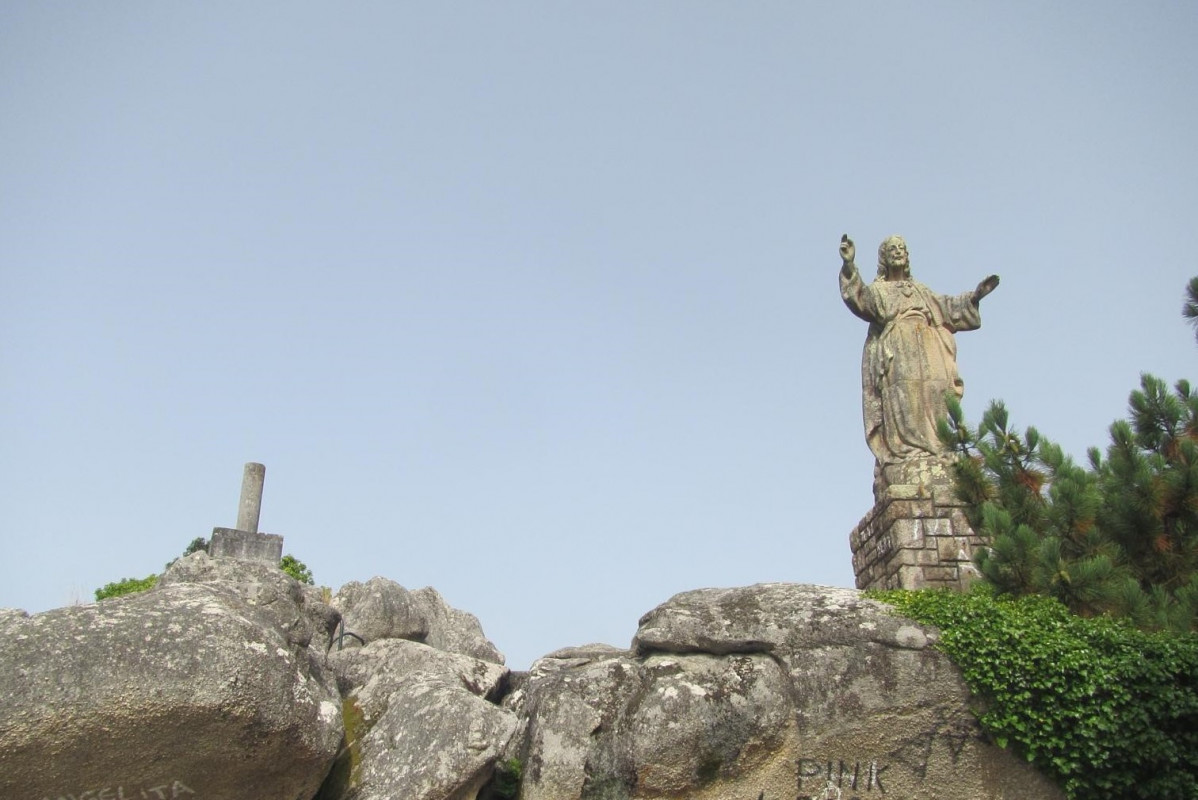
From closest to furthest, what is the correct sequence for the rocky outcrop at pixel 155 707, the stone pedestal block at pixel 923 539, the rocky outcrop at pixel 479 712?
the rocky outcrop at pixel 155 707, the rocky outcrop at pixel 479 712, the stone pedestal block at pixel 923 539

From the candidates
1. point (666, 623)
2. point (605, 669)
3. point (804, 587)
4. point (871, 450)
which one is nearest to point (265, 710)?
point (605, 669)

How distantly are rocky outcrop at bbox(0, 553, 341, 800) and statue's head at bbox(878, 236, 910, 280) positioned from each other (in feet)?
32.7

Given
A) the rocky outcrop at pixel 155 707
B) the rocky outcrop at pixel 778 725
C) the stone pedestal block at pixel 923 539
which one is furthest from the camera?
the stone pedestal block at pixel 923 539

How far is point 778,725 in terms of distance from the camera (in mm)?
7785

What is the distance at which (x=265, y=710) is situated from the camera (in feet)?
21.2

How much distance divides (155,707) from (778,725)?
4191 millimetres

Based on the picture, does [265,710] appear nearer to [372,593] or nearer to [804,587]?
[804,587]

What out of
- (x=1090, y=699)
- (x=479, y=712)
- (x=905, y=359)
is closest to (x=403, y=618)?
(x=479, y=712)

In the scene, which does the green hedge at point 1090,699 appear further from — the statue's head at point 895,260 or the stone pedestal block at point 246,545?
the stone pedestal block at point 246,545

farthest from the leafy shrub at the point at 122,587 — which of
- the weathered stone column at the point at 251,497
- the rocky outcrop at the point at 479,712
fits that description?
the rocky outcrop at the point at 479,712

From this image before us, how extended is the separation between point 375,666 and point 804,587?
3907 millimetres

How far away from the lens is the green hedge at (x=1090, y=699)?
7438mm

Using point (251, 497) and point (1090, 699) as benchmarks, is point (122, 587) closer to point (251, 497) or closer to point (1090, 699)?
point (251, 497)

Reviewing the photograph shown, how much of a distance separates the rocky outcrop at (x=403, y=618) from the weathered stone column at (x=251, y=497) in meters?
8.01
